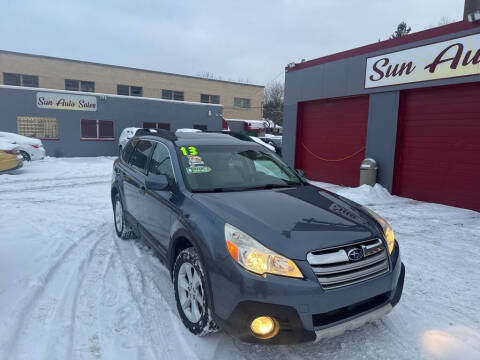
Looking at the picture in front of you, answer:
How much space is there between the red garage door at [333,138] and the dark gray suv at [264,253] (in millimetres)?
7684

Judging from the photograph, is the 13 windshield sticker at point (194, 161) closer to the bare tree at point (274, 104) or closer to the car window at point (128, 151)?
the car window at point (128, 151)

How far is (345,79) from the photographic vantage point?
1077cm

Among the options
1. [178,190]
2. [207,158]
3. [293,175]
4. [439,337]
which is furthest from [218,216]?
[439,337]

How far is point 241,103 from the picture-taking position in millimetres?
39656

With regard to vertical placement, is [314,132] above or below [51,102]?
below

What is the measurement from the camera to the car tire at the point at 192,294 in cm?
269

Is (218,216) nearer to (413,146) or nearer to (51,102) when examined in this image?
(413,146)

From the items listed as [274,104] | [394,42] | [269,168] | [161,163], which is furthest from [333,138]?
[274,104]

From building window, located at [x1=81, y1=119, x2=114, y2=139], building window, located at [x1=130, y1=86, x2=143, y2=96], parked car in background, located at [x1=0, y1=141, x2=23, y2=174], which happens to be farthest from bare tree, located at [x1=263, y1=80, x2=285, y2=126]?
parked car in background, located at [x1=0, y1=141, x2=23, y2=174]

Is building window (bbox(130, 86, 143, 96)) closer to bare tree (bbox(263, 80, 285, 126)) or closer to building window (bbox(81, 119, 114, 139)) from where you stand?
building window (bbox(81, 119, 114, 139))

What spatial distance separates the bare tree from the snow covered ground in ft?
175

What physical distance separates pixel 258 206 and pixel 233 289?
2.67 feet

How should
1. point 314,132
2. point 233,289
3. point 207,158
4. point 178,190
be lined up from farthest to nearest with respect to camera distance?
point 314,132 → point 207,158 → point 178,190 → point 233,289

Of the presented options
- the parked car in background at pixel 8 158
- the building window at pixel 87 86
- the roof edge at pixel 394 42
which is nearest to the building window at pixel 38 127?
the parked car in background at pixel 8 158
